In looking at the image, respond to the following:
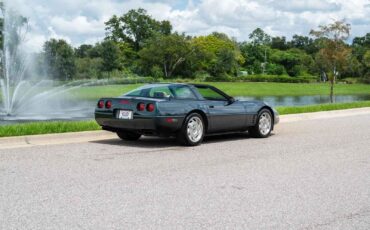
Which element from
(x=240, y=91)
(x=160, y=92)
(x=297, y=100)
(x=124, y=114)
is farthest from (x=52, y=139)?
(x=240, y=91)

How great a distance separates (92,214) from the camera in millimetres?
5309

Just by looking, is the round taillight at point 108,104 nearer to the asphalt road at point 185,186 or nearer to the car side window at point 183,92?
the asphalt road at point 185,186

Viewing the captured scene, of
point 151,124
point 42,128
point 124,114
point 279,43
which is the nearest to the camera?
point 151,124

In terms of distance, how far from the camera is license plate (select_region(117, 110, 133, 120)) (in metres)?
10.2

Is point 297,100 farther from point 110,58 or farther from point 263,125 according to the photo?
point 110,58

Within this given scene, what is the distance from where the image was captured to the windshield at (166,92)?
34.6ft

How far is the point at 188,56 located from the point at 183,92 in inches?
3065

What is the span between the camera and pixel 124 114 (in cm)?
1031

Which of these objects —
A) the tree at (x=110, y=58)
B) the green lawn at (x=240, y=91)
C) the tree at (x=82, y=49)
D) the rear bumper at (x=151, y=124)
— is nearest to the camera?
the rear bumper at (x=151, y=124)

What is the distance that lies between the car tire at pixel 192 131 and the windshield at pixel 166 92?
1.58 ft

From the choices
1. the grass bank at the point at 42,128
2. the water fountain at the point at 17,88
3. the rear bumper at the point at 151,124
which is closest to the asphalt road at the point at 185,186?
the rear bumper at the point at 151,124

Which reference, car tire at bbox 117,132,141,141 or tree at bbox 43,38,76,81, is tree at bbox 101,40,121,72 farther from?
car tire at bbox 117,132,141,141

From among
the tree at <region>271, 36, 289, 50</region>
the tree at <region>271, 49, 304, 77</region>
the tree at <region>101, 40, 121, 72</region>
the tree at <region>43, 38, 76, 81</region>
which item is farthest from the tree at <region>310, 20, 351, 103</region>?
the tree at <region>271, 36, 289, 50</region>

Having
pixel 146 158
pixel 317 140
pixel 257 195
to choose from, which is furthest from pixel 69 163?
pixel 317 140
